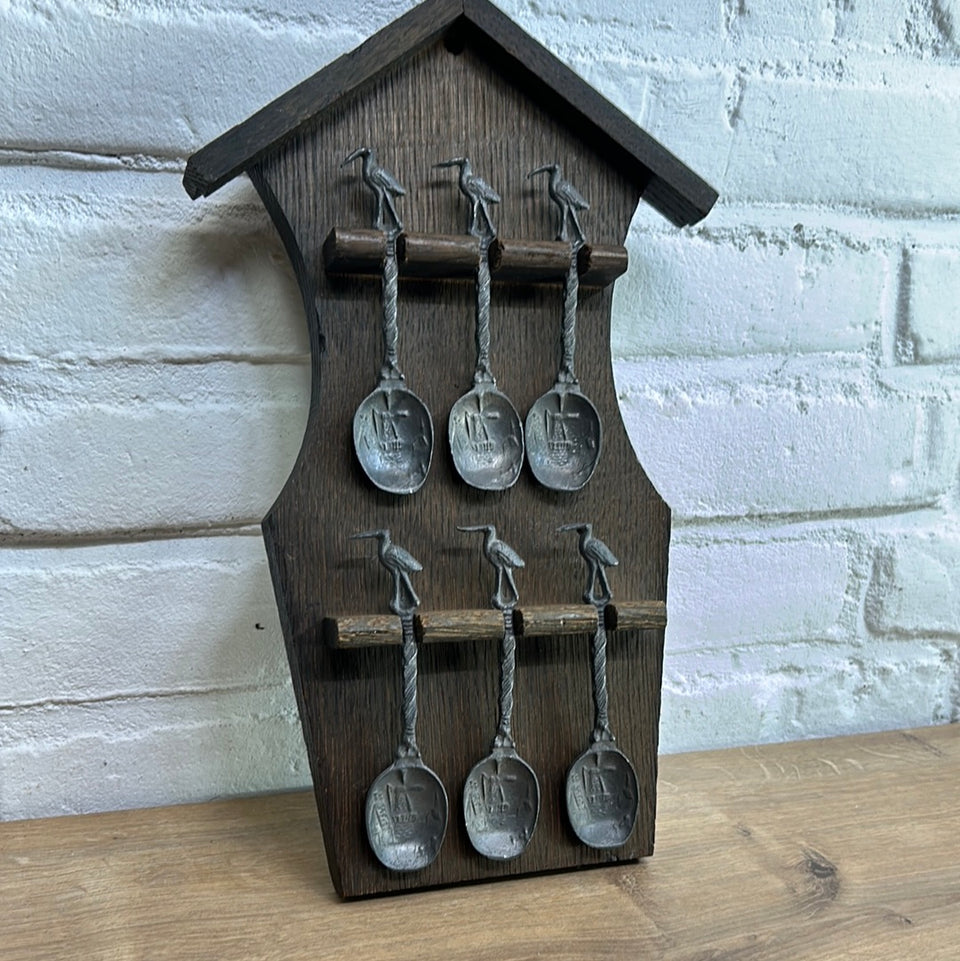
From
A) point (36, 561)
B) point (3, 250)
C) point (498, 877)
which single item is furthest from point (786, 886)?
point (3, 250)

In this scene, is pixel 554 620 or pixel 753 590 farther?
pixel 753 590

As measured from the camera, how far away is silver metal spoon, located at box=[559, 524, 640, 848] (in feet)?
1.92

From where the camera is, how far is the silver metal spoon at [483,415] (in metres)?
0.57

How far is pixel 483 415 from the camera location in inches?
22.8

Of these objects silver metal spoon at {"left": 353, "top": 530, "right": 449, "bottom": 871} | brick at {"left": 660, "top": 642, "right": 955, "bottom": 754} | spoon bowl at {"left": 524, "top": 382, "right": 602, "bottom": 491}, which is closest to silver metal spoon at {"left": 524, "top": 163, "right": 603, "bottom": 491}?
spoon bowl at {"left": 524, "top": 382, "right": 602, "bottom": 491}

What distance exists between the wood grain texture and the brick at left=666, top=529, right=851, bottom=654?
14cm

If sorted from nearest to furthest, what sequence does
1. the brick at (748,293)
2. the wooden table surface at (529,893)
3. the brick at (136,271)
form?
the wooden table surface at (529,893), the brick at (136,271), the brick at (748,293)

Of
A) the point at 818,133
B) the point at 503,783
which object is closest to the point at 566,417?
the point at 503,783

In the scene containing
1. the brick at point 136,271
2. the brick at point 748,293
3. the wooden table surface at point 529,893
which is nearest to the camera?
the wooden table surface at point 529,893

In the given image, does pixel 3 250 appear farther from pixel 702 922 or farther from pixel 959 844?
pixel 959 844

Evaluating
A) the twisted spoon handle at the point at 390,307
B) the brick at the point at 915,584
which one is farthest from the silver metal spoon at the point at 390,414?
the brick at the point at 915,584

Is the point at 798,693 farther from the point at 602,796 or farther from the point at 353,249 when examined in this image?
the point at 353,249

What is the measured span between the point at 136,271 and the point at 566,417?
0.28m

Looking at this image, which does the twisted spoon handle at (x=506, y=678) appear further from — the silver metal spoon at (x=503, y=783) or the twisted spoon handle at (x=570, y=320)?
the twisted spoon handle at (x=570, y=320)
